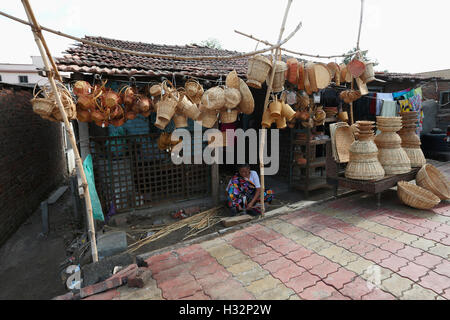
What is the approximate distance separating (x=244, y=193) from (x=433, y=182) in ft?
11.0

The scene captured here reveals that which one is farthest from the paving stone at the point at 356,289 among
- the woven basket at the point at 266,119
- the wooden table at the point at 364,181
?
the woven basket at the point at 266,119

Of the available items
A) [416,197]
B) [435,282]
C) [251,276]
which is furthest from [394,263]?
[416,197]

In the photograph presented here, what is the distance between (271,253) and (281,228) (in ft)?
2.23

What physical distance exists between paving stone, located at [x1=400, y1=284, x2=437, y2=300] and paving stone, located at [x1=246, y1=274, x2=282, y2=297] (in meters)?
1.03

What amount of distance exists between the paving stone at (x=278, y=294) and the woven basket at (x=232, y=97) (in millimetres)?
2345

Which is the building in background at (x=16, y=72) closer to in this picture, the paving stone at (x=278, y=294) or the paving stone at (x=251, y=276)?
the paving stone at (x=251, y=276)

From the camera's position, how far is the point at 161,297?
2.16 metres

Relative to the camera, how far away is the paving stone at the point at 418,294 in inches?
79.8

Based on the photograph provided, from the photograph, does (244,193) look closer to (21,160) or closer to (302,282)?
(302,282)

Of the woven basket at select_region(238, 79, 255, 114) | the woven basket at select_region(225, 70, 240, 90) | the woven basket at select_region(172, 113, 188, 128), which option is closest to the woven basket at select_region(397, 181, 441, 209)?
the woven basket at select_region(238, 79, 255, 114)

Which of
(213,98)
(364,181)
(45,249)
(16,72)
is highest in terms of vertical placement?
(16,72)

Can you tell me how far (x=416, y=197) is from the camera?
3748 millimetres
